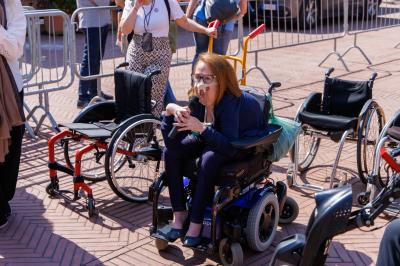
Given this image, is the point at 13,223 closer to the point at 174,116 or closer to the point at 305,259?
the point at 174,116

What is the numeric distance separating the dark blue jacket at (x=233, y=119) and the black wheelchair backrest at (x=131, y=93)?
887 millimetres

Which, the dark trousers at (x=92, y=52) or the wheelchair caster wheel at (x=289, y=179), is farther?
the dark trousers at (x=92, y=52)

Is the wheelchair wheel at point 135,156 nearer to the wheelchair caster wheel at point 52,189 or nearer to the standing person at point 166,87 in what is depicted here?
the wheelchair caster wheel at point 52,189

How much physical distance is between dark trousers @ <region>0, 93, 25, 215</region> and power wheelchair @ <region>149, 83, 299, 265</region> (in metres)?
1.06

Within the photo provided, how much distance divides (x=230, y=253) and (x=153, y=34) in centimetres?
247

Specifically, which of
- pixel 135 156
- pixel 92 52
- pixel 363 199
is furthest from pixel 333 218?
pixel 92 52

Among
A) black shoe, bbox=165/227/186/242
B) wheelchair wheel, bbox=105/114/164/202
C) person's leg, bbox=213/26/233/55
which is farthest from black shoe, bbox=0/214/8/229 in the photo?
person's leg, bbox=213/26/233/55

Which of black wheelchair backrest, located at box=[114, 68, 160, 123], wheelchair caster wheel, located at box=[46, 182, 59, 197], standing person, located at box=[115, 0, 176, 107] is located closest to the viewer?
black wheelchair backrest, located at box=[114, 68, 160, 123]

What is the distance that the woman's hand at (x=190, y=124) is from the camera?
393 cm

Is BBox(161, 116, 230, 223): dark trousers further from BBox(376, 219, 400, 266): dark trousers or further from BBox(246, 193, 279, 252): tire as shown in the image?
BBox(376, 219, 400, 266): dark trousers

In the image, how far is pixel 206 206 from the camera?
13.4 feet

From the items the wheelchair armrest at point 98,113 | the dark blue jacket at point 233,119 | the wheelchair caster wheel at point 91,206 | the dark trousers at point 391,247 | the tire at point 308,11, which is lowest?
the wheelchair caster wheel at point 91,206

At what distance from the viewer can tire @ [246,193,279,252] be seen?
408 centimetres

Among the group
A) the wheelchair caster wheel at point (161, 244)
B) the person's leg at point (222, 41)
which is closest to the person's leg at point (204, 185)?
the wheelchair caster wheel at point (161, 244)
